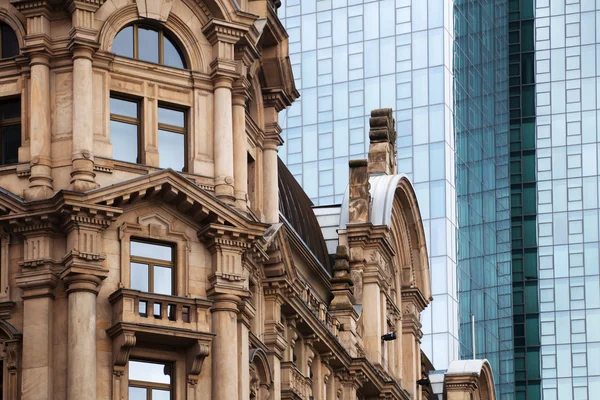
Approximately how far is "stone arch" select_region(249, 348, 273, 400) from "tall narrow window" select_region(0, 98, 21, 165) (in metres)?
9.62

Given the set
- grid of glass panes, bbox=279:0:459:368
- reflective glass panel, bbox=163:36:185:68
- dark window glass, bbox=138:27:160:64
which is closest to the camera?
dark window glass, bbox=138:27:160:64

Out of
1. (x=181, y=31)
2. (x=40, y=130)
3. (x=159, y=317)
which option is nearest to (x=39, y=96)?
(x=40, y=130)

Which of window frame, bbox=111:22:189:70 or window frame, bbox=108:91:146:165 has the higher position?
window frame, bbox=111:22:189:70

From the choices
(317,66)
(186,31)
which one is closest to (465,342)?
(317,66)

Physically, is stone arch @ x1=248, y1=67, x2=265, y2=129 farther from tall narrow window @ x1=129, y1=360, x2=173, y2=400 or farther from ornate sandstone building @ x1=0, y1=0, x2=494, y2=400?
tall narrow window @ x1=129, y1=360, x2=173, y2=400

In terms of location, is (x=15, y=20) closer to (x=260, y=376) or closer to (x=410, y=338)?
(x=260, y=376)

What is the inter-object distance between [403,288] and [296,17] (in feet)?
249

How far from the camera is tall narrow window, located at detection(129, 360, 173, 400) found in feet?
169

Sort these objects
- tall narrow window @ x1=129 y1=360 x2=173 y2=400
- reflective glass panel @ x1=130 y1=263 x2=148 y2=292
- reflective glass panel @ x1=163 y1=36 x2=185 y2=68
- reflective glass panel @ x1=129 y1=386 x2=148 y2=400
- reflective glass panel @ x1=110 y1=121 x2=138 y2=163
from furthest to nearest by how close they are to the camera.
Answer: reflective glass panel @ x1=163 y1=36 x2=185 y2=68 → reflective glass panel @ x1=110 y1=121 x2=138 y2=163 → reflective glass panel @ x1=130 y1=263 x2=148 y2=292 → tall narrow window @ x1=129 y1=360 x2=173 y2=400 → reflective glass panel @ x1=129 y1=386 x2=148 y2=400

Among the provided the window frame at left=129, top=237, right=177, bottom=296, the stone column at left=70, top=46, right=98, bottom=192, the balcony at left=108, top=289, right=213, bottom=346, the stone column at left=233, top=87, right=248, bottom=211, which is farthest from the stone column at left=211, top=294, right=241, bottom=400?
the stone column at left=70, top=46, right=98, bottom=192

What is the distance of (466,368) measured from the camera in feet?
314

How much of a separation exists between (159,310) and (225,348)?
88.2 inches

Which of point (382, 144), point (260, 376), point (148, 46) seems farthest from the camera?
point (382, 144)

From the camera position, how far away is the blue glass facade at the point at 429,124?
477 ft
